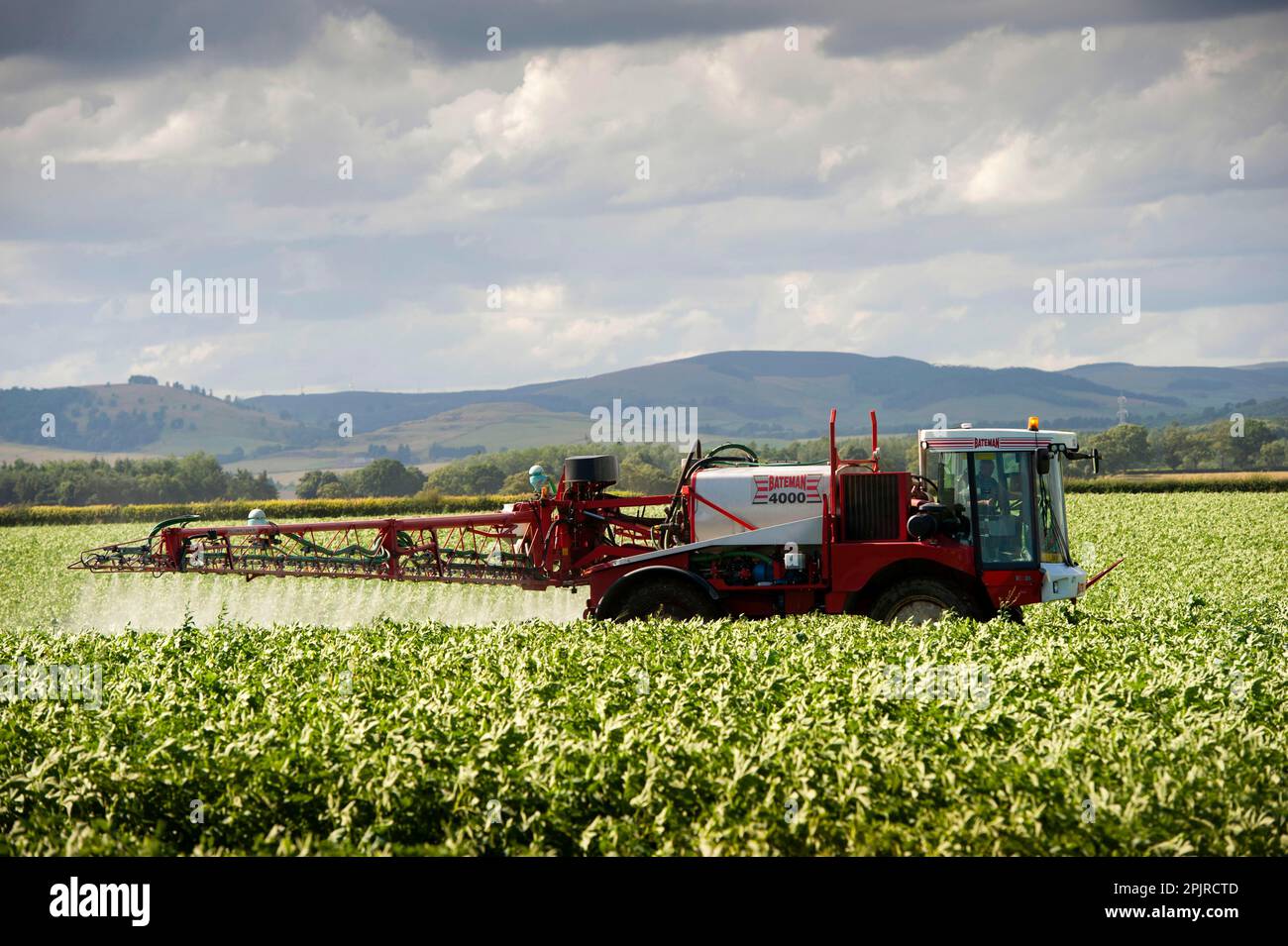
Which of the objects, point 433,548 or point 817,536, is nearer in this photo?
point 817,536

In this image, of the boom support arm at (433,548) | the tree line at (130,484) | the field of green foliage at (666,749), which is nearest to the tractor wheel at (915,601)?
the field of green foliage at (666,749)

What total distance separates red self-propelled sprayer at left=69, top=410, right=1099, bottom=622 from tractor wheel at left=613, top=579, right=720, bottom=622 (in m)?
0.02

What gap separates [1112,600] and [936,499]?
8058 millimetres

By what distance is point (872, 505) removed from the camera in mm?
13516

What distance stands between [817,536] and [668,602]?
1.80 meters

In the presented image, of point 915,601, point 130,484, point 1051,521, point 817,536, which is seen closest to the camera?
point 915,601

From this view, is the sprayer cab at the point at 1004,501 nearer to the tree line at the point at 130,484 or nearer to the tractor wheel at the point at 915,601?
the tractor wheel at the point at 915,601

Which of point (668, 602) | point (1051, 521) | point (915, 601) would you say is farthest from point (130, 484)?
point (1051, 521)

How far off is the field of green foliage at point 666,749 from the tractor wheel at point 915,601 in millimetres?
2138

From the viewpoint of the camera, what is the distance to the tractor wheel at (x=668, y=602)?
1357cm

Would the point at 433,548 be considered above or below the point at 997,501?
below

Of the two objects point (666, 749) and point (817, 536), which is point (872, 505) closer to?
point (817, 536)
